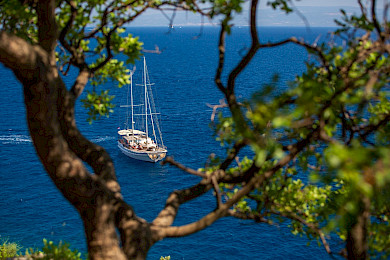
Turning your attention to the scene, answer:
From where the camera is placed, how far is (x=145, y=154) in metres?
49.9

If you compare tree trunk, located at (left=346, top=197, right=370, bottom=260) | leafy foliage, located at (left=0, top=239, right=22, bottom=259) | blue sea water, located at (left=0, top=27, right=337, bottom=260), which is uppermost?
tree trunk, located at (left=346, top=197, right=370, bottom=260)

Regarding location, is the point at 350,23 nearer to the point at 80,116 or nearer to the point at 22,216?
the point at 22,216

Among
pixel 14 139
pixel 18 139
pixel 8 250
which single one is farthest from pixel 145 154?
pixel 8 250

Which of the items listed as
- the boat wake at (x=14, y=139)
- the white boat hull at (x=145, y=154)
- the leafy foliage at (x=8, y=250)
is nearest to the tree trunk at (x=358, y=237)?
the leafy foliage at (x=8, y=250)

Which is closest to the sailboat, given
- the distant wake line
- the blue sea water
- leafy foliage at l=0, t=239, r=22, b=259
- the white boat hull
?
Result: the white boat hull

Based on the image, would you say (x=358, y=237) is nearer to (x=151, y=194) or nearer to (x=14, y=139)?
(x=151, y=194)

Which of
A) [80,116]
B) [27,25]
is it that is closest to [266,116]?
[27,25]

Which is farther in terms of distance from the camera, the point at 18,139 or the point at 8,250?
the point at 18,139

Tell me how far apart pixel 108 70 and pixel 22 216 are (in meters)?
32.6

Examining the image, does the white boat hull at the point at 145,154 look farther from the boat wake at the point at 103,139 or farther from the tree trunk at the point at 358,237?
the tree trunk at the point at 358,237

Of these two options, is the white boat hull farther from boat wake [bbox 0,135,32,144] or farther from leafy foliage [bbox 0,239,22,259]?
leafy foliage [bbox 0,239,22,259]

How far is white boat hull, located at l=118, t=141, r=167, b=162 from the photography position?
162ft

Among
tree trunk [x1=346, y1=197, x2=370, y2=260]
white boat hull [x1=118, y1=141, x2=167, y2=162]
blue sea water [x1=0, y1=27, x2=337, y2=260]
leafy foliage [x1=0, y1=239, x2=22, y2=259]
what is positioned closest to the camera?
tree trunk [x1=346, y1=197, x2=370, y2=260]

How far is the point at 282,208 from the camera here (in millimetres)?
5934
